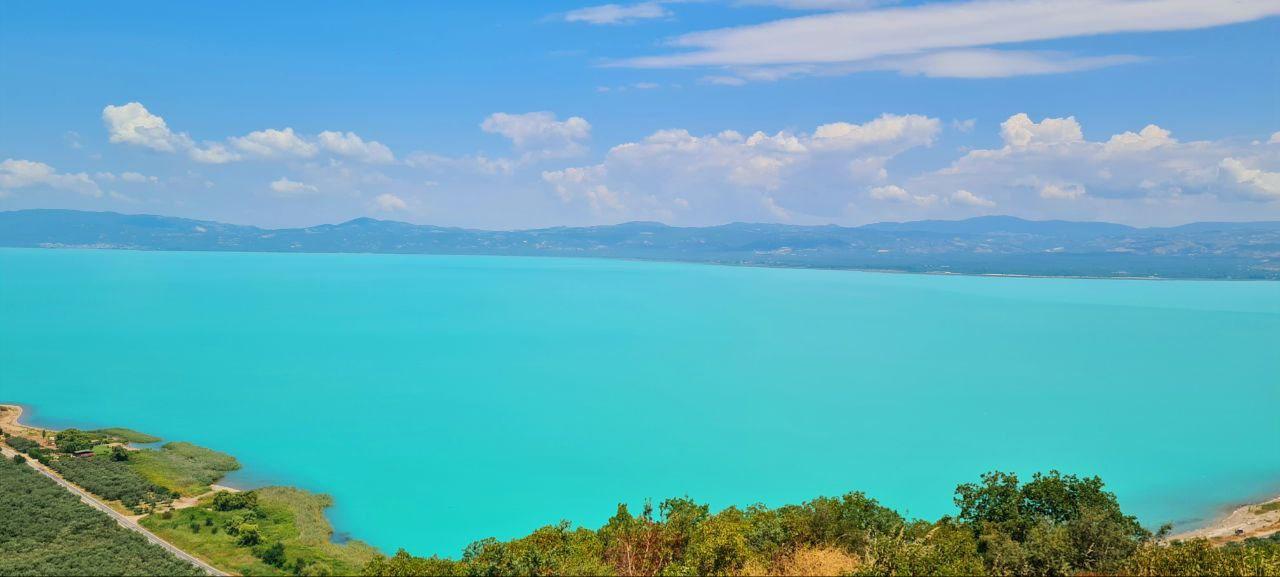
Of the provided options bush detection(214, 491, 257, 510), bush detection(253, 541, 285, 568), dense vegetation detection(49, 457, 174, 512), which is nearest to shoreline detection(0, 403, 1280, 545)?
bush detection(214, 491, 257, 510)

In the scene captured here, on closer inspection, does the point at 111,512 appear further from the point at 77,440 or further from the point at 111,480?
the point at 77,440

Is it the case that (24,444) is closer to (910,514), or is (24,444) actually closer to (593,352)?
(910,514)

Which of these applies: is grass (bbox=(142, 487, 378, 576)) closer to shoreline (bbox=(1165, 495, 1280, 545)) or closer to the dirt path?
the dirt path

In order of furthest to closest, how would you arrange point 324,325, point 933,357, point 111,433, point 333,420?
point 324,325 → point 933,357 → point 333,420 → point 111,433

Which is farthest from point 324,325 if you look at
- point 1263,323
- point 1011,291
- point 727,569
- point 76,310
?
point 1011,291

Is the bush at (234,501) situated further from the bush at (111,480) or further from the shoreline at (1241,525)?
the shoreline at (1241,525)

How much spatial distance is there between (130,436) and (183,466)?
314 inches

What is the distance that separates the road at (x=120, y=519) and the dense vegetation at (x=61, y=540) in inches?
19.5

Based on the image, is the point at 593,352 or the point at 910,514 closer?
the point at 910,514

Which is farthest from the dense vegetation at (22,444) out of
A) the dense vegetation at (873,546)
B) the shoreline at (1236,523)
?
the dense vegetation at (873,546)

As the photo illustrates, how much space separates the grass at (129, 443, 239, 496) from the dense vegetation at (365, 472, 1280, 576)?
56.0ft

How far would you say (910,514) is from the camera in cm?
3067

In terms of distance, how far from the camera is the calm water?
34.0 metres

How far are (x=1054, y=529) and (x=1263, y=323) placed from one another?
341 ft
